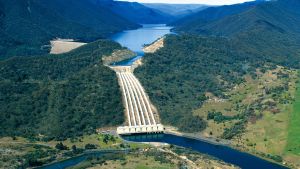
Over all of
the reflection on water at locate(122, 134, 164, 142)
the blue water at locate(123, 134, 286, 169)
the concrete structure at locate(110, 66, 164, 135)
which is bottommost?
the blue water at locate(123, 134, 286, 169)

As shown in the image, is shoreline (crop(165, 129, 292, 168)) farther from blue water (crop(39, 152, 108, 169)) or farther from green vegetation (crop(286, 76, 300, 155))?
blue water (crop(39, 152, 108, 169))

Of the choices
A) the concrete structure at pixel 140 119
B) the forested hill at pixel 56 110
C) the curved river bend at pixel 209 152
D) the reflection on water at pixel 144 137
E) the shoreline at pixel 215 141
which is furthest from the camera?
the concrete structure at pixel 140 119

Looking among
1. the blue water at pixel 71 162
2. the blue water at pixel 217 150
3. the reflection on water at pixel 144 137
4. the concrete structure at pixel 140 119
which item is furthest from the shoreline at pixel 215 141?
the blue water at pixel 71 162

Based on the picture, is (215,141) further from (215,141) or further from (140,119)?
(140,119)

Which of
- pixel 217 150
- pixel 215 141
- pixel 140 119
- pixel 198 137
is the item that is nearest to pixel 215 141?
pixel 215 141

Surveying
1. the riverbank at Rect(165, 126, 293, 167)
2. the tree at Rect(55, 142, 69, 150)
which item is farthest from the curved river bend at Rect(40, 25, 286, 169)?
the tree at Rect(55, 142, 69, 150)

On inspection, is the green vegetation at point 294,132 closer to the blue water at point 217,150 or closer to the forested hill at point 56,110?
the blue water at point 217,150

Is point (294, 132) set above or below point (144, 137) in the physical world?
above

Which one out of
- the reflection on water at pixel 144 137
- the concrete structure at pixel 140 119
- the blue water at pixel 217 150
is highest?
the concrete structure at pixel 140 119

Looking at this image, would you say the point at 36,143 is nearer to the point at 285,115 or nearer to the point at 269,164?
the point at 269,164
